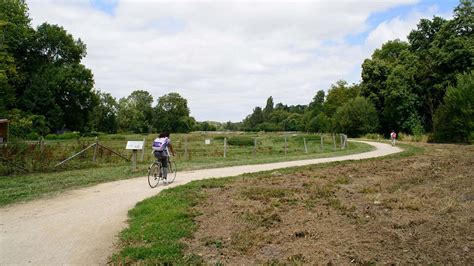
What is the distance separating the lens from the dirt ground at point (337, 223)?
5625mm

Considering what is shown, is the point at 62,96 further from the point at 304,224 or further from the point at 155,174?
the point at 304,224

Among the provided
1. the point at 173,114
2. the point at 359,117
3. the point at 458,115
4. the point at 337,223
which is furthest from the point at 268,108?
the point at 337,223

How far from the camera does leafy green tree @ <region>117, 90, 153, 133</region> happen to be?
9944 centimetres

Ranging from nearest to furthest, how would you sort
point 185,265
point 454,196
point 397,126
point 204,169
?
point 185,265 → point 454,196 → point 204,169 → point 397,126

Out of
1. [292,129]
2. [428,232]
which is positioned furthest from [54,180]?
[292,129]

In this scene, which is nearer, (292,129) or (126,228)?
(126,228)

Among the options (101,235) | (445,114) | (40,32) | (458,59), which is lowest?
(101,235)

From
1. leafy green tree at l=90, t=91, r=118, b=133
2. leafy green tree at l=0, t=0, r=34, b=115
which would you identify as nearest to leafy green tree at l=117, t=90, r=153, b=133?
leafy green tree at l=90, t=91, r=118, b=133

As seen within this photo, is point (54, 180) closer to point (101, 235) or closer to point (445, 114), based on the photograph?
point (101, 235)

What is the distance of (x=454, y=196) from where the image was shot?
30.6 ft

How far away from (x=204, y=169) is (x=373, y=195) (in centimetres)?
933

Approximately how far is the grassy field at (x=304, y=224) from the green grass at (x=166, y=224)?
0.02 meters

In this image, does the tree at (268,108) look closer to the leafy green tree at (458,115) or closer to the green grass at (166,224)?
the leafy green tree at (458,115)

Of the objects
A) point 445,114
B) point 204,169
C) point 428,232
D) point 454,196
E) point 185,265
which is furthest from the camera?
point 445,114
